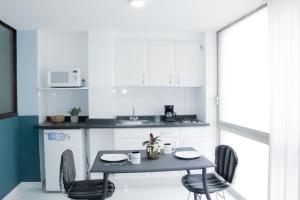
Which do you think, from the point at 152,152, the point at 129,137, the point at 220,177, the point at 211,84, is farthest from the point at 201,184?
the point at 211,84

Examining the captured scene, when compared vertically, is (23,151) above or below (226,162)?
below

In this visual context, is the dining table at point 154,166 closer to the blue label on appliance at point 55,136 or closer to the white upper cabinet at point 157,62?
the blue label on appliance at point 55,136

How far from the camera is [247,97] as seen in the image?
3.15m

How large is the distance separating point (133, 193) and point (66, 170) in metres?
1.44

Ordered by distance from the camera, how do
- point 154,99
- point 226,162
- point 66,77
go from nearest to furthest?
point 226,162
point 66,77
point 154,99

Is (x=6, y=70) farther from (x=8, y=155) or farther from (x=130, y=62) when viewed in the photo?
(x=130, y=62)

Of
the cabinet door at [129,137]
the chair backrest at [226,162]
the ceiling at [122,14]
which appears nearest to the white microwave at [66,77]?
the ceiling at [122,14]

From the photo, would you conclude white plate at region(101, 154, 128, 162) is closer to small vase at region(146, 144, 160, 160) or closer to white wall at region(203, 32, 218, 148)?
small vase at region(146, 144, 160, 160)

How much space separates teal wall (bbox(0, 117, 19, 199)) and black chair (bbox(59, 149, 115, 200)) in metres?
1.25

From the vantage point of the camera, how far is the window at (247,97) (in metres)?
2.78

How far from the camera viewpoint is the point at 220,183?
8.25 ft

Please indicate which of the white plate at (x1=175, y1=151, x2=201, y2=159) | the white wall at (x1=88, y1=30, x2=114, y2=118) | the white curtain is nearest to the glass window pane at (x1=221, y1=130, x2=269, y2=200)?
the white curtain

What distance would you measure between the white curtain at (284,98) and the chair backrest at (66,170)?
1.89 metres

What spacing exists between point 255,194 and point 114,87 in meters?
2.57
